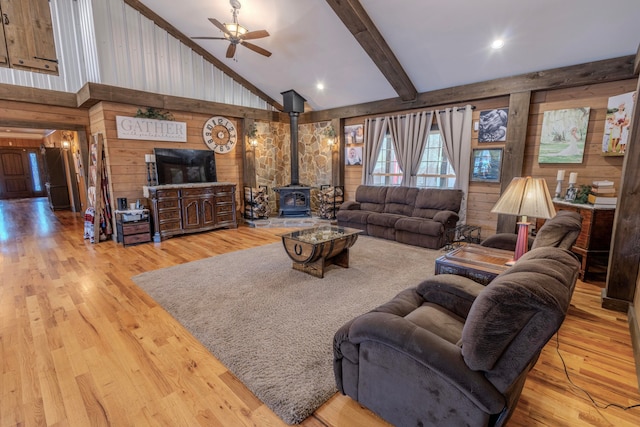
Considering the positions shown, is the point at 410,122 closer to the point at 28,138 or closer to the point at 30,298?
the point at 30,298

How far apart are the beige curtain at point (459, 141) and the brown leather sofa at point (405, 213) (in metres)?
0.31

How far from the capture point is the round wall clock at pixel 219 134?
6.19m

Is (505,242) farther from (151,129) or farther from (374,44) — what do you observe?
(151,129)

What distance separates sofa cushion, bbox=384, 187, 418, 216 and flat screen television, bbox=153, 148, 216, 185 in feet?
11.6

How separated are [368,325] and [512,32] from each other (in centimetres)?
407

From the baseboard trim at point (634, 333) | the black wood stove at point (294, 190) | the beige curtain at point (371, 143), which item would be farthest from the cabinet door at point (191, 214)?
the baseboard trim at point (634, 333)

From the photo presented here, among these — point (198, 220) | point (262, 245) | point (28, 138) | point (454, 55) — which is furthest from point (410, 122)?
point (28, 138)

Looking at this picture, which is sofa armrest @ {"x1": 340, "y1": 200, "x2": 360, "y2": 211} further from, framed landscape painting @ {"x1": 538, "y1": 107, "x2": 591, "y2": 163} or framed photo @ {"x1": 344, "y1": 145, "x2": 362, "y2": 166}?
framed landscape painting @ {"x1": 538, "y1": 107, "x2": 591, "y2": 163}

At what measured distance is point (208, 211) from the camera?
225 inches

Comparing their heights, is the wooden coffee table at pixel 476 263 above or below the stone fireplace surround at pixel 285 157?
below

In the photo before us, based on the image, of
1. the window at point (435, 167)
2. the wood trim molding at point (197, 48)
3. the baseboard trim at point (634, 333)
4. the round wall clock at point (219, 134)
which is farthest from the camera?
the round wall clock at point (219, 134)

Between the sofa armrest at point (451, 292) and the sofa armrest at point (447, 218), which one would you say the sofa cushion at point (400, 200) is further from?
the sofa armrest at point (451, 292)

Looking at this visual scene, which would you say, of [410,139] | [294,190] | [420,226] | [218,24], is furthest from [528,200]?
[294,190]

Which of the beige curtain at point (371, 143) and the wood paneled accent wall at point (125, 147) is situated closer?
the wood paneled accent wall at point (125, 147)
